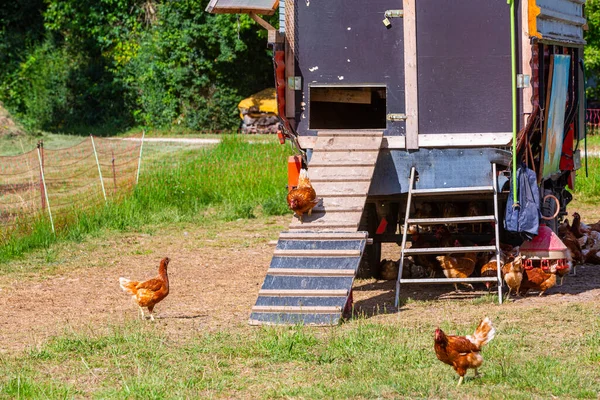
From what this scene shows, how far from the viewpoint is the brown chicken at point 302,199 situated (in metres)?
9.18

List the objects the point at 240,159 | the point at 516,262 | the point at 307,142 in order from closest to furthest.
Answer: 1. the point at 516,262
2. the point at 307,142
3. the point at 240,159

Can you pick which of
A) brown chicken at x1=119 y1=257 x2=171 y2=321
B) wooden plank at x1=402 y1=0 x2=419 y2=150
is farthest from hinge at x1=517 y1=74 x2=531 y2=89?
brown chicken at x1=119 y1=257 x2=171 y2=321

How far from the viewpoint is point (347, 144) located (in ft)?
32.8

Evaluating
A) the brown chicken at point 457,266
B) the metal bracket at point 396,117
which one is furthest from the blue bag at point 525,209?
the metal bracket at point 396,117

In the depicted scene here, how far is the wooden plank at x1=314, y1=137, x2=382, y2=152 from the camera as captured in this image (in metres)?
9.85

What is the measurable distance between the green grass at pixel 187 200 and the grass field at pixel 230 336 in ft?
0.50

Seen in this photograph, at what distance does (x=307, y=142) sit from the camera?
10242 mm

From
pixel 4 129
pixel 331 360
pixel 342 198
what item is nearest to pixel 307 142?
pixel 342 198

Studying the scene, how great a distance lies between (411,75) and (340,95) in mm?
1123

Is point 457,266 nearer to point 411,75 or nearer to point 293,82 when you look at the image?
point 411,75

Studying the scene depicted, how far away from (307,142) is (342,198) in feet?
3.42

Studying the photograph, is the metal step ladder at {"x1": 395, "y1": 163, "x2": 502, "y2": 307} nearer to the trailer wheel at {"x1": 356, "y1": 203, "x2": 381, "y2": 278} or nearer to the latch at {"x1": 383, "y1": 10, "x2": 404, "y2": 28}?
the trailer wheel at {"x1": 356, "y1": 203, "x2": 381, "y2": 278}

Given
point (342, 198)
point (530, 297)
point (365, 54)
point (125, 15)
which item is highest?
point (125, 15)

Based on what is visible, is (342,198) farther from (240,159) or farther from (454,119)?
(240,159)
